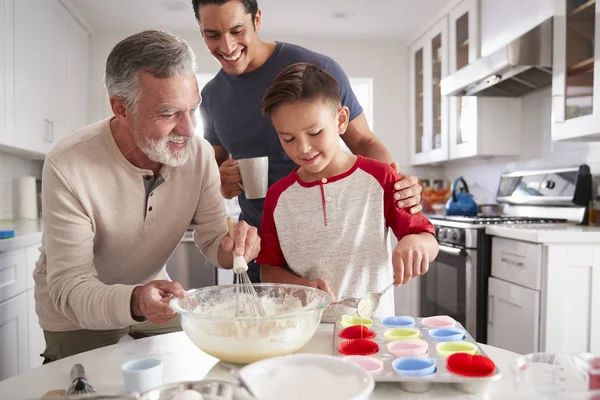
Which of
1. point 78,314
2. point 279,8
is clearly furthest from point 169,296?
point 279,8

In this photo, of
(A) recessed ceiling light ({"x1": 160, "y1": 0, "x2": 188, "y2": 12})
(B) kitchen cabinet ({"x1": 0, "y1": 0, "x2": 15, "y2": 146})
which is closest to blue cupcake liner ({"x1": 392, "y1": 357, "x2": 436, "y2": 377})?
(B) kitchen cabinet ({"x1": 0, "y1": 0, "x2": 15, "y2": 146})

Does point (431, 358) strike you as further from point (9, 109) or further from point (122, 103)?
point (9, 109)

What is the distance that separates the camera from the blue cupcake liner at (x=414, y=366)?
698 mm

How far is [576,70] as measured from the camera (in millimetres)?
2238

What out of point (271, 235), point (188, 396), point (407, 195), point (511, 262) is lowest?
point (511, 262)

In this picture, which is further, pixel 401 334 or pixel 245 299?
pixel 245 299

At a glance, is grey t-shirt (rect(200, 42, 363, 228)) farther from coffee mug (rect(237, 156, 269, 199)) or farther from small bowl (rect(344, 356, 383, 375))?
small bowl (rect(344, 356, 383, 375))

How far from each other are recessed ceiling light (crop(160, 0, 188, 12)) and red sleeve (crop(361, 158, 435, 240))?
2.69 metres

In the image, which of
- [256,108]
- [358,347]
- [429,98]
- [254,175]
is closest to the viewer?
[358,347]

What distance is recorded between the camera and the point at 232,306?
1.00m

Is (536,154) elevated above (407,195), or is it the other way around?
(536,154)

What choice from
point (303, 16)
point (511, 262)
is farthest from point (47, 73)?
point (511, 262)

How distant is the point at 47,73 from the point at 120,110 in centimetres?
235

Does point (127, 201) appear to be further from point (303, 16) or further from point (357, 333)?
point (303, 16)
